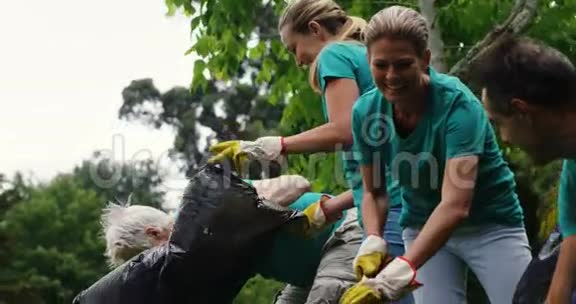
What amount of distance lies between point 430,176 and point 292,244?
0.99m

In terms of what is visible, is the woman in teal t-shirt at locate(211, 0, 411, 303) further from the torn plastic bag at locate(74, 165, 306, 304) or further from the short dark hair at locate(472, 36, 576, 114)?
the short dark hair at locate(472, 36, 576, 114)

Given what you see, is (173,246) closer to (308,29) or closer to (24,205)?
(308,29)

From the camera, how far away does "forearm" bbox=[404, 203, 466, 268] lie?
13.6ft

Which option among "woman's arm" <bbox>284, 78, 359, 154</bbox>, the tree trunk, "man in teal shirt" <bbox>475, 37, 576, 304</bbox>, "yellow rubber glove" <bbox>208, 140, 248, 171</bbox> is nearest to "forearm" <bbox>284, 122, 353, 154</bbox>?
"woman's arm" <bbox>284, 78, 359, 154</bbox>

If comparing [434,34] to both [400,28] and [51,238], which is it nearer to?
[400,28]

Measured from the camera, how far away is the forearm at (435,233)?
13.6ft

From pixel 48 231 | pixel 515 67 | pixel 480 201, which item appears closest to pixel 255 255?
pixel 480 201

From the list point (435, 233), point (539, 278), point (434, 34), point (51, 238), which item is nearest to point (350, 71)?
point (435, 233)

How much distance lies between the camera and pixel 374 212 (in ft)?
15.1

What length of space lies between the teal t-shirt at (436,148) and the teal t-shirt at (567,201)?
451 mm

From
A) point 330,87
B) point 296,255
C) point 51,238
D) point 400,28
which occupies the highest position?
point 400,28

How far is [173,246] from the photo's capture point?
207 inches

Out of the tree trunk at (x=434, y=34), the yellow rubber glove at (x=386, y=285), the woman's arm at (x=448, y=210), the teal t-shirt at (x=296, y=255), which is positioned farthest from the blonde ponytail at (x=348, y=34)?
the tree trunk at (x=434, y=34)

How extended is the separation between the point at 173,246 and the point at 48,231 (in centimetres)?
3857
